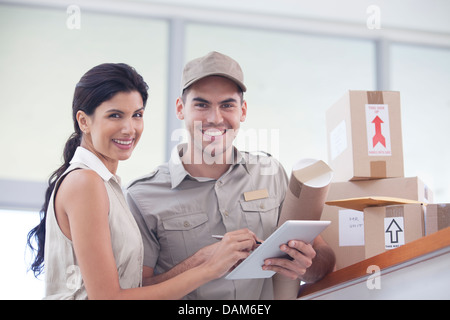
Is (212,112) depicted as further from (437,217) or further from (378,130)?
(437,217)

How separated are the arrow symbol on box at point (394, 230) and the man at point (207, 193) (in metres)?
0.24

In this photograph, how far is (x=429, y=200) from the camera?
5.78 ft

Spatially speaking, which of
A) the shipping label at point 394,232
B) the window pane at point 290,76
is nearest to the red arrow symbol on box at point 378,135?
the shipping label at point 394,232

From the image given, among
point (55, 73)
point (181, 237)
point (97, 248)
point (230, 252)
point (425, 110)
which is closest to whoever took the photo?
point (97, 248)

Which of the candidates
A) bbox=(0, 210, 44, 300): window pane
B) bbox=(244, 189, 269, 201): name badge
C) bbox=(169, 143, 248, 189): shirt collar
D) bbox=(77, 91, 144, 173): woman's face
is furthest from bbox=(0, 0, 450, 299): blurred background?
bbox=(77, 91, 144, 173): woman's face

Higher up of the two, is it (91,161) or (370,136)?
(370,136)

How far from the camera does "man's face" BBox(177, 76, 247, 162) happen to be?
169cm

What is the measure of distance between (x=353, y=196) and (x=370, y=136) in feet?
0.71

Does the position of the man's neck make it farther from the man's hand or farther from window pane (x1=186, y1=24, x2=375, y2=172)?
window pane (x1=186, y1=24, x2=375, y2=172)

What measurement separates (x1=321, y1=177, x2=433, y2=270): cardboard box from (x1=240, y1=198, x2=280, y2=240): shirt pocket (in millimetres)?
209

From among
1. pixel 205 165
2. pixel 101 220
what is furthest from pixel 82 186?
pixel 205 165

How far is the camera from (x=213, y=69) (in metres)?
1.66

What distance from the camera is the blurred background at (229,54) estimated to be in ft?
11.0
